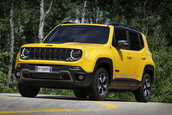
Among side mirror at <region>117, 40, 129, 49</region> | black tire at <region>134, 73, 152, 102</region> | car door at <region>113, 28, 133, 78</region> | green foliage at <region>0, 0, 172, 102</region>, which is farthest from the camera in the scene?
green foliage at <region>0, 0, 172, 102</region>

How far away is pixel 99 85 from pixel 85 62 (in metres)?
0.76

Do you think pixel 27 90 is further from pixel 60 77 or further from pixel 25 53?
pixel 60 77

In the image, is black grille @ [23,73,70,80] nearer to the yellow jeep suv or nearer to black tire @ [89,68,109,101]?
the yellow jeep suv

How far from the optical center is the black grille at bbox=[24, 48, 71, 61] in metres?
11.9

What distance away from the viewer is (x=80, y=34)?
43.5 ft

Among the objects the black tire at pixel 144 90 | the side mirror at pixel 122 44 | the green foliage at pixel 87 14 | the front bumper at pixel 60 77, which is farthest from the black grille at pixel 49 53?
the green foliage at pixel 87 14

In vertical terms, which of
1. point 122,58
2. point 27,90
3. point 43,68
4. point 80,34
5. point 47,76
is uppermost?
point 80,34

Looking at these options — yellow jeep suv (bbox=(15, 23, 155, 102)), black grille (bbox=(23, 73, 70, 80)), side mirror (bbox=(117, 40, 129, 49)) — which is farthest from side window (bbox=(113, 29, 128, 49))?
black grille (bbox=(23, 73, 70, 80))

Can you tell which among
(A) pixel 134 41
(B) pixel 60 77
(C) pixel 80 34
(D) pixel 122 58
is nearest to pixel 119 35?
(D) pixel 122 58

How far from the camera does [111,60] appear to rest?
499 inches

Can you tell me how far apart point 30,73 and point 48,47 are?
73 cm

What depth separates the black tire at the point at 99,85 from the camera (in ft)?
39.1

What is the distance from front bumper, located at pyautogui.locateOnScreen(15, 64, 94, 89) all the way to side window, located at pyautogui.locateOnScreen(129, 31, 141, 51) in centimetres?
277

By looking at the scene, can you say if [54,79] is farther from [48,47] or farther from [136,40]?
[136,40]
